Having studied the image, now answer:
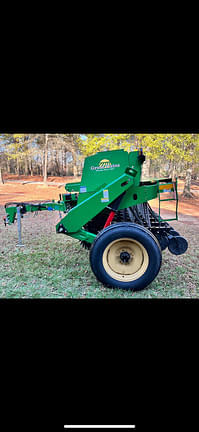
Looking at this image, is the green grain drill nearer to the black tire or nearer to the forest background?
the black tire

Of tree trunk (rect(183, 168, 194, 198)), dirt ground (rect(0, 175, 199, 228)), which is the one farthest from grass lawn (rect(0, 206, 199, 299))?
tree trunk (rect(183, 168, 194, 198))

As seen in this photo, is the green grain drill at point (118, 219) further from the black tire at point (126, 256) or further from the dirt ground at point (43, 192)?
the dirt ground at point (43, 192)

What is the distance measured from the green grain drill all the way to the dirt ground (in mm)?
639

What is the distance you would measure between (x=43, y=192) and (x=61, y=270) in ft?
5.16

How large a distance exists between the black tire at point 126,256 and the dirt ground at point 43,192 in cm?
117

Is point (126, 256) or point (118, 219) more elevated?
point (118, 219)

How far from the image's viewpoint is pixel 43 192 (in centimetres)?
351

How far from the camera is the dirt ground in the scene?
10.6 feet

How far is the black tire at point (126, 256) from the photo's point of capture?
1.94 meters

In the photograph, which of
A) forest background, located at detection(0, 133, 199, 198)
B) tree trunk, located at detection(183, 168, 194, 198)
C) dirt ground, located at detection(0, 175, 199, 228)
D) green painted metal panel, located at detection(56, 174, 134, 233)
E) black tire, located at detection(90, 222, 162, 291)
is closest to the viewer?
black tire, located at detection(90, 222, 162, 291)

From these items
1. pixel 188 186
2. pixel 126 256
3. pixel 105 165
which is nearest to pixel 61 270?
pixel 126 256

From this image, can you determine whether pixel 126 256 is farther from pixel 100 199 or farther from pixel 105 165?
pixel 105 165
